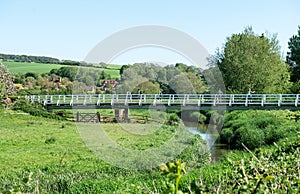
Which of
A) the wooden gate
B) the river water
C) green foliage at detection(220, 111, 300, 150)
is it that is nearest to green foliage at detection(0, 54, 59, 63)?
the wooden gate

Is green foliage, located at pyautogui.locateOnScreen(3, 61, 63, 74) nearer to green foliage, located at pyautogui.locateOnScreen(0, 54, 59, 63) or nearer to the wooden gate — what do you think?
green foliage, located at pyautogui.locateOnScreen(0, 54, 59, 63)

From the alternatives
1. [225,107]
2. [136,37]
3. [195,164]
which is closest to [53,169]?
[195,164]

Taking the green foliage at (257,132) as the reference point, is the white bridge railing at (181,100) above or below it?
above

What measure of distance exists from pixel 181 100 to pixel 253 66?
8030 millimetres

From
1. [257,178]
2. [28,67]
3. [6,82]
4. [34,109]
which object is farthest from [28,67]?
[257,178]

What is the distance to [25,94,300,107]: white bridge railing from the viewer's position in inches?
994

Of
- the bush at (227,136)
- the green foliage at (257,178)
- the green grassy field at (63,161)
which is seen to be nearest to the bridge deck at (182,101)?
the green grassy field at (63,161)

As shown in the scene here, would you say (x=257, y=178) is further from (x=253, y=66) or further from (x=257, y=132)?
(x=253, y=66)

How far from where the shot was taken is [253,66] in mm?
31750

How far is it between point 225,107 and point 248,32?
37.3ft

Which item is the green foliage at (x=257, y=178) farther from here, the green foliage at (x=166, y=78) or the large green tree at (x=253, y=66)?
the large green tree at (x=253, y=66)

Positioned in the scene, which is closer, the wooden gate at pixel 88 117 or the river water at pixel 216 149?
the river water at pixel 216 149

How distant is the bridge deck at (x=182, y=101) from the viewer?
2509 cm

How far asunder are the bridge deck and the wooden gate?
65cm
